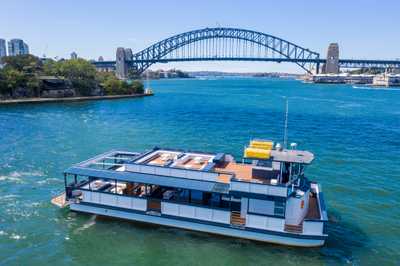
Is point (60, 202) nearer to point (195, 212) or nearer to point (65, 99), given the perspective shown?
point (195, 212)

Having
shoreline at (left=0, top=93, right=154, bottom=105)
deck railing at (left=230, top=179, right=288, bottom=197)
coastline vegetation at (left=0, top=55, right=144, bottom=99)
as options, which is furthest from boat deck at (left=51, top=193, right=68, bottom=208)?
coastline vegetation at (left=0, top=55, right=144, bottom=99)

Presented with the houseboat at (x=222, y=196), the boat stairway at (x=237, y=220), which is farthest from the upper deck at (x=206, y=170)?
the boat stairway at (x=237, y=220)

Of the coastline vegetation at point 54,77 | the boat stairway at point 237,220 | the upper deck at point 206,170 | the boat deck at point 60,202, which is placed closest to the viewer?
the boat stairway at point 237,220

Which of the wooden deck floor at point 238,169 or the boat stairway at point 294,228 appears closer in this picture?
the boat stairway at point 294,228

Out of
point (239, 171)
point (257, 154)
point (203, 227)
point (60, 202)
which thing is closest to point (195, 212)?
point (203, 227)

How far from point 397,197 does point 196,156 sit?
14.2 metres

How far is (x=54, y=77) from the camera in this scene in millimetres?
92750

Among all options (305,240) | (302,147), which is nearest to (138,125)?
(302,147)

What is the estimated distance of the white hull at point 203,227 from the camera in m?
16.3

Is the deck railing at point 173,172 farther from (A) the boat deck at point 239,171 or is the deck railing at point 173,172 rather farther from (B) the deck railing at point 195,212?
(B) the deck railing at point 195,212

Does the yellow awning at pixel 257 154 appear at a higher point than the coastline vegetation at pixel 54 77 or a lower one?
lower

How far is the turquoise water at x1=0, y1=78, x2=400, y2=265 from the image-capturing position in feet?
52.6

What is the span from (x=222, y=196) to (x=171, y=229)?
318 cm

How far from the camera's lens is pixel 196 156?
845 inches
